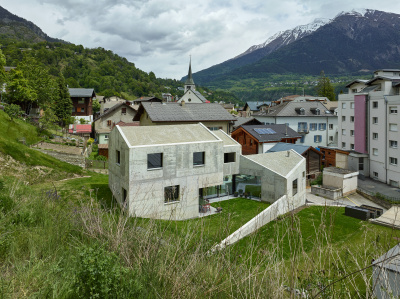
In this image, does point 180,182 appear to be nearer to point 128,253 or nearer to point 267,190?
point 267,190

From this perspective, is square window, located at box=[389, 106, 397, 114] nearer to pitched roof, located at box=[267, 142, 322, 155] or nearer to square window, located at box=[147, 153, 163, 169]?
pitched roof, located at box=[267, 142, 322, 155]

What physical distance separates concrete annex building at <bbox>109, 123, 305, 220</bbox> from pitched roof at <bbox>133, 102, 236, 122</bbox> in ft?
38.9

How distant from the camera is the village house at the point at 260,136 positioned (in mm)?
37531

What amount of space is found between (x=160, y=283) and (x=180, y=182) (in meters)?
15.2

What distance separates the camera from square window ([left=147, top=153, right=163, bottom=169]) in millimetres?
18531

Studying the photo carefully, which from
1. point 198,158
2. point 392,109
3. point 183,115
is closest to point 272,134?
point 183,115

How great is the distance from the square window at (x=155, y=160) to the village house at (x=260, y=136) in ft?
68.5

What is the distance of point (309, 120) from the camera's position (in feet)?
168

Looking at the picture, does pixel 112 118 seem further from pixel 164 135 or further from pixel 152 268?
pixel 152 268

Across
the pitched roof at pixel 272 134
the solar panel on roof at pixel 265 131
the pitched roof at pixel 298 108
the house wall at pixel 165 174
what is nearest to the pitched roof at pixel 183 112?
the pitched roof at pixel 272 134

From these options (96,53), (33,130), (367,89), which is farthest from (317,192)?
(96,53)

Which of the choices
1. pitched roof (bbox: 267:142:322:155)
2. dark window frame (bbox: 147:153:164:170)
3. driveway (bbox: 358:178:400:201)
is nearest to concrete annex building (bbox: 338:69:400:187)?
driveway (bbox: 358:178:400:201)

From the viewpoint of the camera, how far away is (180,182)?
63.4 ft

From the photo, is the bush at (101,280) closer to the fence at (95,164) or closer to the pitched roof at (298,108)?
the fence at (95,164)
